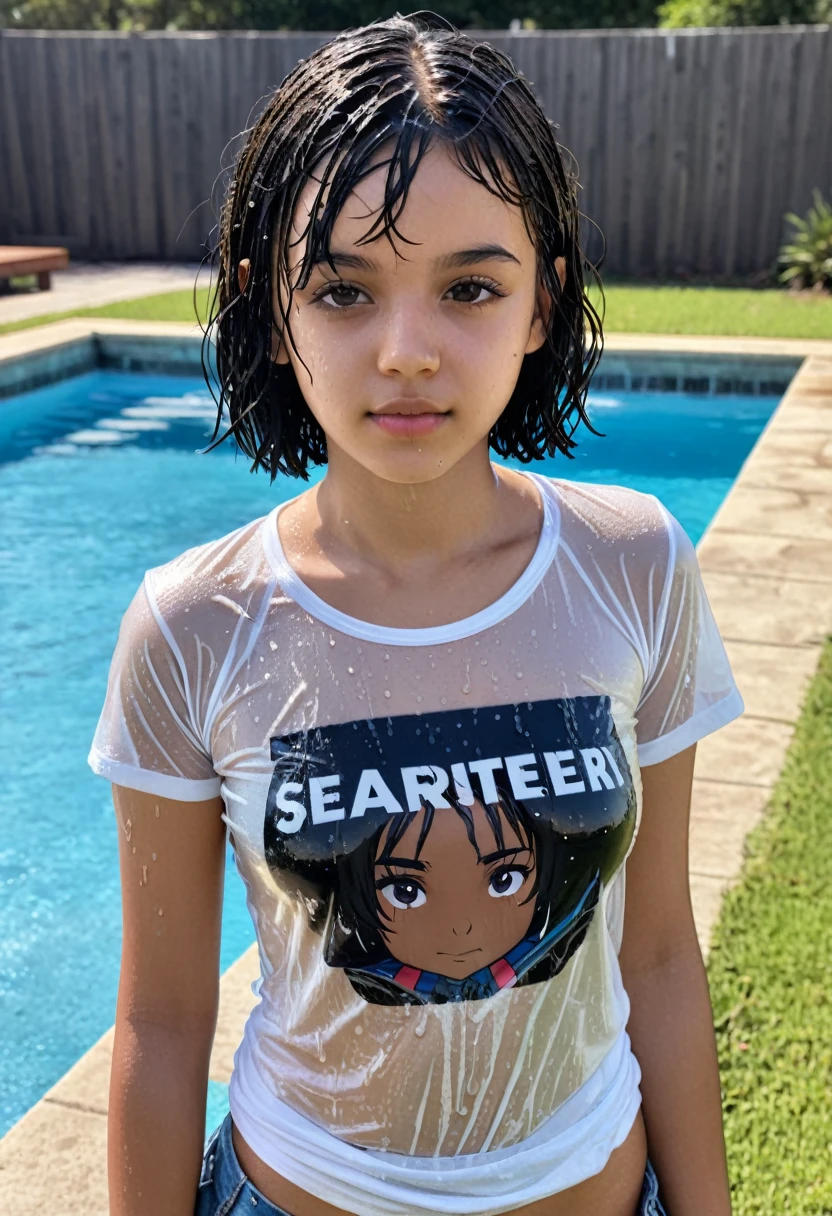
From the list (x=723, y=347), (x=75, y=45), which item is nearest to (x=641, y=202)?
(x=723, y=347)

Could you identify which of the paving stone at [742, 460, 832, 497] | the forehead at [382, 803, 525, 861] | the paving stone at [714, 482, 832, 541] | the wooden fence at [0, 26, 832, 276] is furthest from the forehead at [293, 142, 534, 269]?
the wooden fence at [0, 26, 832, 276]

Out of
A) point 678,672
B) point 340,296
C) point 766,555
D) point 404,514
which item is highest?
point 340,296

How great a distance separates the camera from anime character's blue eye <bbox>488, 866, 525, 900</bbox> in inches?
46.1

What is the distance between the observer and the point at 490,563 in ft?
4.17

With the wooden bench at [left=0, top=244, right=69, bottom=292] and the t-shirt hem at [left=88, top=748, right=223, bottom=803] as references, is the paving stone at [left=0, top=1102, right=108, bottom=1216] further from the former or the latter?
the wooden bench at [left=0, top=244, right=69, bottom=292]

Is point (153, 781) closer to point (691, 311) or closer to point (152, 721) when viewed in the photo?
point (152, 721)

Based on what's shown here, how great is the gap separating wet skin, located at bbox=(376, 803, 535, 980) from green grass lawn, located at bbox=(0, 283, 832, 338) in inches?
375

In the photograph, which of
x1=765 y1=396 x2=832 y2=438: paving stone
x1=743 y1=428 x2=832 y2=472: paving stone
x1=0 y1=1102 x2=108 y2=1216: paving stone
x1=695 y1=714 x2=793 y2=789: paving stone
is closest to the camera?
x1=0 y1=1102 x2=108 y2=1216: paving stone

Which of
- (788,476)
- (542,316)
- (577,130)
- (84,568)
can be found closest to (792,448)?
(788,476)

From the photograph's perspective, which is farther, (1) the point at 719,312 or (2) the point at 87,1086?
(1) the point at 719,312

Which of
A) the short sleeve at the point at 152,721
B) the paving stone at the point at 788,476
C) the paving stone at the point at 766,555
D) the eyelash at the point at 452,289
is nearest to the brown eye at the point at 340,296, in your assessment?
the eyelash at the point at 452,289

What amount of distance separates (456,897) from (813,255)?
42.9 feet

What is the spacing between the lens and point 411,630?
3.94 feet

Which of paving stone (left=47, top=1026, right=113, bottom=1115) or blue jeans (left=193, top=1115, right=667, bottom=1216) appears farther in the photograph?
paving stone (left=47, top=1026, right=113, bottom=1115)
